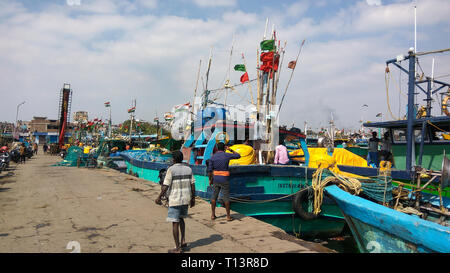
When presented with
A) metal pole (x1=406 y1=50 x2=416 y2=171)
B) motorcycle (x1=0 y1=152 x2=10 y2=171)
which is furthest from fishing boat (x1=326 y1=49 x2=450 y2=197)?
motorcycle (x1=0 y1=152 x2=10 y2=171)

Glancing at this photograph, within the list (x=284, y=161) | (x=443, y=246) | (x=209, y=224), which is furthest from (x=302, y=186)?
(x=443, y=246)

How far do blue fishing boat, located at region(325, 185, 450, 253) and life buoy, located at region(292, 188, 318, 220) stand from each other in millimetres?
1974

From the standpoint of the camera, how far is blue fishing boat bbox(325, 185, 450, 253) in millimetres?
3497

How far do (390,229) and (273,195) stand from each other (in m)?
3.61

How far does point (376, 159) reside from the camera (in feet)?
32.2

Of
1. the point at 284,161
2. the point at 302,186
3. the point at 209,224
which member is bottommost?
the point at 209,224

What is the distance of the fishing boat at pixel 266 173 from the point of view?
7.40 metres

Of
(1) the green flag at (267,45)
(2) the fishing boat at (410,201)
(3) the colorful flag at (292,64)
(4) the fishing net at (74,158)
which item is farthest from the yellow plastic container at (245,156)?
(4) the fishing net at (74,158)

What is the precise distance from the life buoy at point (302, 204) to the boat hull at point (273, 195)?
9.5 inches

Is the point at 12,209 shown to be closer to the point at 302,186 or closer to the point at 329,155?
the point at 302,186

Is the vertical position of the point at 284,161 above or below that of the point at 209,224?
above

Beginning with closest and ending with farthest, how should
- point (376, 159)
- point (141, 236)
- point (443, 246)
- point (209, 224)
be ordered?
point (443, 246)
point (141, 236)
point (209, 224)
point (376, 159)

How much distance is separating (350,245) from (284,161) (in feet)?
10.5

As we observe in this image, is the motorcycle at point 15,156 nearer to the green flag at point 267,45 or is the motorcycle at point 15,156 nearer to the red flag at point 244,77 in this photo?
the red flag at point 244,77
